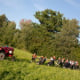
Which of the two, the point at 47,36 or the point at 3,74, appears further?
the point at 47,36

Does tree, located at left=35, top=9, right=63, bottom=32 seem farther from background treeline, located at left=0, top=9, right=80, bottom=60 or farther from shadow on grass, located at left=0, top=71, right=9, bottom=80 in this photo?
shadow on grass, located at left=0, top=71, right=9, bottom=80

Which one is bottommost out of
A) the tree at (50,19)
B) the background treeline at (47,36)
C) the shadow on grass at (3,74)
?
the shadow on grass at (3,74)

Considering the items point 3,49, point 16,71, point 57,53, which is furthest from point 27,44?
point 16,71

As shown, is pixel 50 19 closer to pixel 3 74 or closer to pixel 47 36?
pixel 47 36

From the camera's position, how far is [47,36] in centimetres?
4484

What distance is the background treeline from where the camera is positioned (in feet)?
112

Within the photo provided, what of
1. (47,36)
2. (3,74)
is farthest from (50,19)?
(3,74)

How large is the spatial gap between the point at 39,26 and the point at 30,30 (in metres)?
6.47

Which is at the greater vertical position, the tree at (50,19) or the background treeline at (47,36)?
the tree at (50,19)

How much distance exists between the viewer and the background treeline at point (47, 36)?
112 ft

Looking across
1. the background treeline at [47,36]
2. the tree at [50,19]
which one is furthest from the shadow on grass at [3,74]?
the tree at [50,19]

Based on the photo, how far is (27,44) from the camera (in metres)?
41.8

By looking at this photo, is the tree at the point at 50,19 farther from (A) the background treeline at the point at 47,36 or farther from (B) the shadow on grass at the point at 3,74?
(B) the shadow on grass at the point at 3,74

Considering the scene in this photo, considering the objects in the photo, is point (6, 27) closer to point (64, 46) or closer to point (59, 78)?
point (64, 46)
